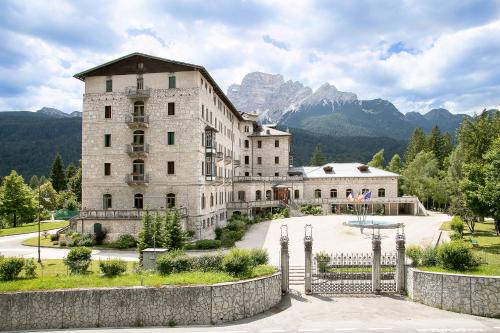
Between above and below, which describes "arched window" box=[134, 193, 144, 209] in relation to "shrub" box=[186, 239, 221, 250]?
above

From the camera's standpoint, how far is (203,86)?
4516 centimetres

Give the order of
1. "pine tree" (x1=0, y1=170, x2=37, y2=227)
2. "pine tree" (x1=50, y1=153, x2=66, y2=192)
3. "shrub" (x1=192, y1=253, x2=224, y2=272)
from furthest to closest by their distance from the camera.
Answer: "pine tree" (x1=50, y1=153, x2=66, y2=192) < "pine tree" (x1=0, y1=170, x2=37, y2=227) < "shrub" (x1=192, y1=253, x2=224, y2=272)

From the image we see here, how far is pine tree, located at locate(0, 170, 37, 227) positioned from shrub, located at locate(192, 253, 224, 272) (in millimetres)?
50131

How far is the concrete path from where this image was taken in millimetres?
18500

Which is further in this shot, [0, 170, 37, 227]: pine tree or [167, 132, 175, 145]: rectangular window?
[0, 170, 37, 227]: pine tree

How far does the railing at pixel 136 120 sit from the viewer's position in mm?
43156

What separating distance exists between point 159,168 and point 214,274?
79.5 feet

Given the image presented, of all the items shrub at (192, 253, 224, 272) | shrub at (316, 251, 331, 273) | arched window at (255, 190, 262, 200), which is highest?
arched window at (255, 190, 262, 200)

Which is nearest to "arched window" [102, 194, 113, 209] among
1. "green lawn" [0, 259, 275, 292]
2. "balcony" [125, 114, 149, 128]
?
"balcony" [125, 114, 149, 128]

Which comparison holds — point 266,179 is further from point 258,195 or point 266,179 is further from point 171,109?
point 171,109

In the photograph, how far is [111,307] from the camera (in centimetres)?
1991

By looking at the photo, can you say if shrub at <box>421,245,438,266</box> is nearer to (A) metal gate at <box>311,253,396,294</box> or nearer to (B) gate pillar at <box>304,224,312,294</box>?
(A) metal gate at <box>311,253,396,294</box>

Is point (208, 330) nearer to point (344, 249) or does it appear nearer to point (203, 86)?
point (344, 249)

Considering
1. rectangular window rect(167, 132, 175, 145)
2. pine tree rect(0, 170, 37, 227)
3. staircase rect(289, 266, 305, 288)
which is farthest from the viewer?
pine tree rect(0, 170, 37, 227)
